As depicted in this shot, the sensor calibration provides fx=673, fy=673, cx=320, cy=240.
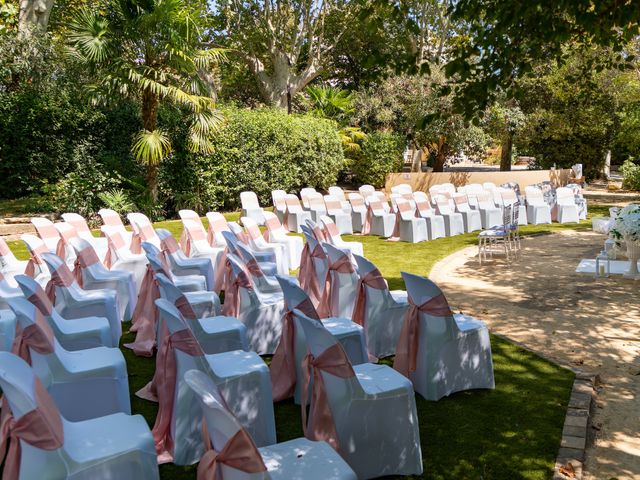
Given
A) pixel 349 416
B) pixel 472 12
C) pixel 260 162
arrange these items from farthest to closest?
pixel 260 162, pixel 472 12, pixel 349 416

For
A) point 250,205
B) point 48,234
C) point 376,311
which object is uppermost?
point 250,205

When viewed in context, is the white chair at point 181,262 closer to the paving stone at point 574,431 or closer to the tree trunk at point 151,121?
the paving stone at point 574,431

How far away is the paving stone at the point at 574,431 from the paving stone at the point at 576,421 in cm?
3

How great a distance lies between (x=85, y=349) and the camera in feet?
18.4

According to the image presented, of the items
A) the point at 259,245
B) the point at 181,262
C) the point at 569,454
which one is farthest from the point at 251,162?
the point at 569,454

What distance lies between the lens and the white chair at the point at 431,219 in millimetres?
14922

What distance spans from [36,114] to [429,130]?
14.5 metres

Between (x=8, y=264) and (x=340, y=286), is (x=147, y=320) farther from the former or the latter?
(x=8, y=264)

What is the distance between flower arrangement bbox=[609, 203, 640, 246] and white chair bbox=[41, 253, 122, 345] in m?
7.01

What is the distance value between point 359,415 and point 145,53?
43.9ft

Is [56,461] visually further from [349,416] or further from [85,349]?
[85,349]

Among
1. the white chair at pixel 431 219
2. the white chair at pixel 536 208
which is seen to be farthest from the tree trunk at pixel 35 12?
the white chair at pixel 536 208

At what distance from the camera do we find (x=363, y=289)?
6781mm

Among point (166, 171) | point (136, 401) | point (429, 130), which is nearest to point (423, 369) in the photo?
point (136, 401)
